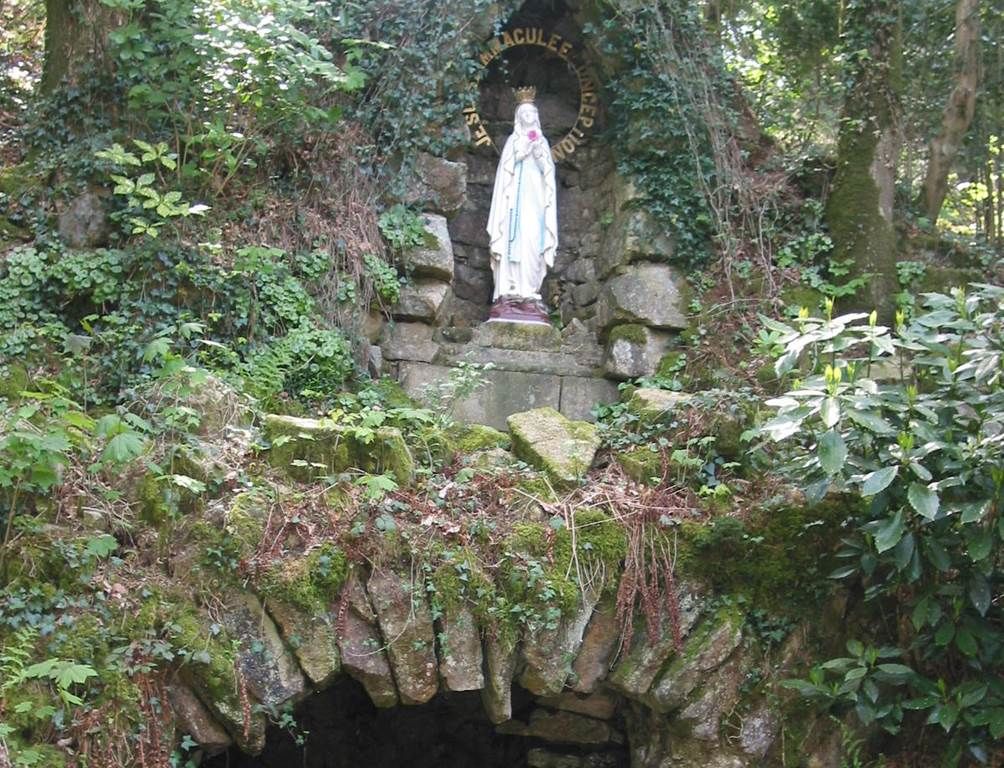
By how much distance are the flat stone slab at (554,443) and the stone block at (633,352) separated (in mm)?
1635

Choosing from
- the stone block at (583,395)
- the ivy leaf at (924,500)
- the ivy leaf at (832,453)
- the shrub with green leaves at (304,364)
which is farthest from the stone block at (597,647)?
the stone block at (583,395)

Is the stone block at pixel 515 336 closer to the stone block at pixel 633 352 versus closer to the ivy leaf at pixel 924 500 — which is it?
the stone block at pixel 633 352

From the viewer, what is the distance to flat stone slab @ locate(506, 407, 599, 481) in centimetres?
630

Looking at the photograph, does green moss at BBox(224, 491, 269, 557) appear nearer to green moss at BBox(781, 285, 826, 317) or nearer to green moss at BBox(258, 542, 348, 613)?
green moss at BBox(258, 542, 348, 613)

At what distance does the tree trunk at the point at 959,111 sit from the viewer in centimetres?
939

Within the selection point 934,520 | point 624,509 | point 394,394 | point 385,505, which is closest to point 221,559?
point 385,505

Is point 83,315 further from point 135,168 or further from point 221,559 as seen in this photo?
point 221,559

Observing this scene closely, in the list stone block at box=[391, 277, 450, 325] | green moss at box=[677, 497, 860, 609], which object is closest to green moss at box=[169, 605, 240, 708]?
green moss at box=[677, 497, 860, 609]

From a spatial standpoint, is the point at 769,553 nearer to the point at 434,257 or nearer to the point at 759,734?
the point at 759,734

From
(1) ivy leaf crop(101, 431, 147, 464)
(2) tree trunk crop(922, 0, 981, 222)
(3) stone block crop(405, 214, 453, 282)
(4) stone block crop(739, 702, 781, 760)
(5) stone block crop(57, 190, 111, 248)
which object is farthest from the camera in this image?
(2) tree trunk crop(922, 0, 981, 222)

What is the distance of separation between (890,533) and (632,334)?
3204mm

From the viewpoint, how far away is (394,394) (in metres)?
7.71

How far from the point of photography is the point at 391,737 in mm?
7504

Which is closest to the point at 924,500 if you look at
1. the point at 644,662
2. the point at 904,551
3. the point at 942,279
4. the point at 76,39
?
the point at 904,551
